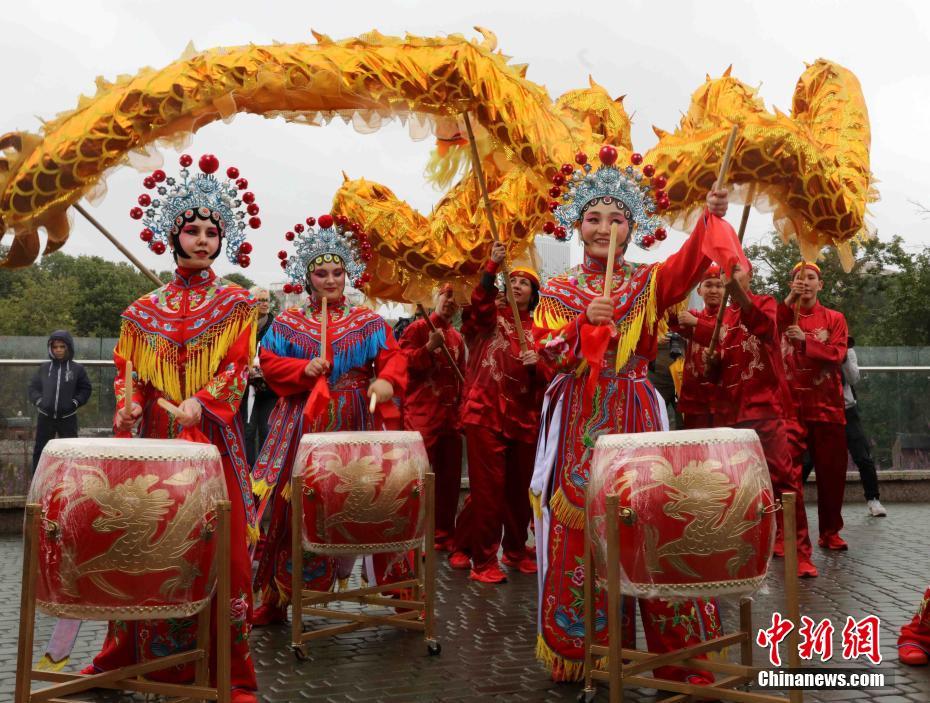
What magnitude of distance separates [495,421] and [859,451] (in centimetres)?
412

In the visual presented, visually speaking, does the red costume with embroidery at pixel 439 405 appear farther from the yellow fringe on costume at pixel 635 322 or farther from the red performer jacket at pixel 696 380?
the yellow fringe on costume at pixel 635 322

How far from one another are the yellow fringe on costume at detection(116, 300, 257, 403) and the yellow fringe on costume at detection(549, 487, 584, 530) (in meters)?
1.50

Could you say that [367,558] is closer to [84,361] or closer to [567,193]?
[567,193]

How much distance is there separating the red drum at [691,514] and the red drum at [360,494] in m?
1.55

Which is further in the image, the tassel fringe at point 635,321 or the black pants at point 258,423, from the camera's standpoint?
the black pants at point 258,423

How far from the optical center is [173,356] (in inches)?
173

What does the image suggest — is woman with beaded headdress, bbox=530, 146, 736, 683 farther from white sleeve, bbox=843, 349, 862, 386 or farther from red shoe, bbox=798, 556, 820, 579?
white sleeve, bbox=843, 349, 862, 386

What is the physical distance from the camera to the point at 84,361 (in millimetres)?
10008

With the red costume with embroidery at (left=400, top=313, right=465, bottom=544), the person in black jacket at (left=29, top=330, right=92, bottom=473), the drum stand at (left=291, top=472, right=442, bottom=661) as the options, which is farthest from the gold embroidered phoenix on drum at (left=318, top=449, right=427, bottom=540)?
the person in black jacket at (left=29, top=330, right=92, bottom=473)

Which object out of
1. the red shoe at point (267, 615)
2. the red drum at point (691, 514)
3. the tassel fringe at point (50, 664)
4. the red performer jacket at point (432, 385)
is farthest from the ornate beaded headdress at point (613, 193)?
the red performer jacket at point (432, 385)

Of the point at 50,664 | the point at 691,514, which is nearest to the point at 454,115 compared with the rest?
the point at 691,514

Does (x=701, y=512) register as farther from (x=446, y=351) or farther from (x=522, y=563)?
(x=446, y=351)

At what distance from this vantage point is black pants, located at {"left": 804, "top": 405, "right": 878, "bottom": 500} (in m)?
9.05

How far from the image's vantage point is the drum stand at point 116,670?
3.28 m
